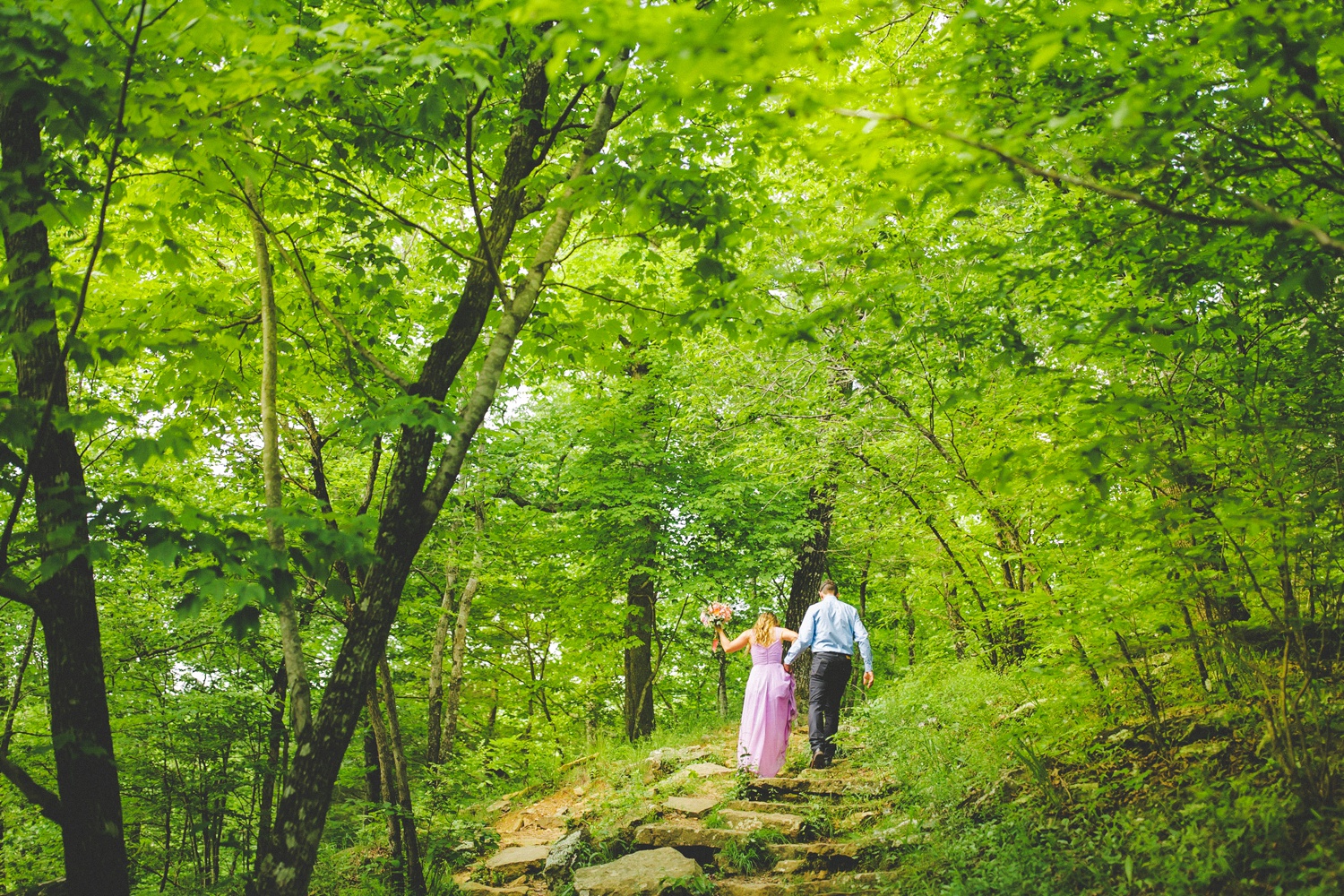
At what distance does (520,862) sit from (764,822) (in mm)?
2440

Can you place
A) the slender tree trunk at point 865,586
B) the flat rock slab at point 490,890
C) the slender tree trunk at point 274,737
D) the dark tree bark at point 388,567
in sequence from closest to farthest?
the dark tree bark at point 388,567, the flat rock slab at point 490,890, the slender tree trunk at point 274,737, the slender tree trunk at point 865,586

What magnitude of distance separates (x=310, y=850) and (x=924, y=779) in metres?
4.16

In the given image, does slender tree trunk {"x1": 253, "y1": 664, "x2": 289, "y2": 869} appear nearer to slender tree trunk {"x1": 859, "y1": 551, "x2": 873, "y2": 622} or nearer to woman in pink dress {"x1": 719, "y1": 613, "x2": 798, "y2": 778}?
woman in pink dress {"x1": 719, "y1": 613, "x2": 798, "y2": 778}

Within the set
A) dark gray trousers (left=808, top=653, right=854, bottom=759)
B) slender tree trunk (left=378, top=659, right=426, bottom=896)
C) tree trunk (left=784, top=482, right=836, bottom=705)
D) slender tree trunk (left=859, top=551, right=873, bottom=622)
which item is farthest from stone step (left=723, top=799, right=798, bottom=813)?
slender tree trunk (left=859, top=551, right=873, bottom=622)

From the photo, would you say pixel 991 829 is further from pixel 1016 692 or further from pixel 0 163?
pixel 0 163

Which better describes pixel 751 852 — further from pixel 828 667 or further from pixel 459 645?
pixel 459 645

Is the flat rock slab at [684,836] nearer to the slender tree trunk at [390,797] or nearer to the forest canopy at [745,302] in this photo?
the forest canopy at [745,302]

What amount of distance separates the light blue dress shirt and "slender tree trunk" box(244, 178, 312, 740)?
4880 mm

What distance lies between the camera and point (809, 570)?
1107 cm

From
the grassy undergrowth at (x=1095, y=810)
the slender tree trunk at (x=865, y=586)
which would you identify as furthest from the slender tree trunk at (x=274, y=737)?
the slender tree trunk at (x=865, y=586)

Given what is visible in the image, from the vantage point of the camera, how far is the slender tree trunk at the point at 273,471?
3742 millimetres

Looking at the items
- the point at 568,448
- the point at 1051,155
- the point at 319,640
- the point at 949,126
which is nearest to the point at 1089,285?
the point at 1051,155

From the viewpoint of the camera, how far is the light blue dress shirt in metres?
7.36

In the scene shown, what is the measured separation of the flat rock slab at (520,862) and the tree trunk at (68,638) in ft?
11.8
